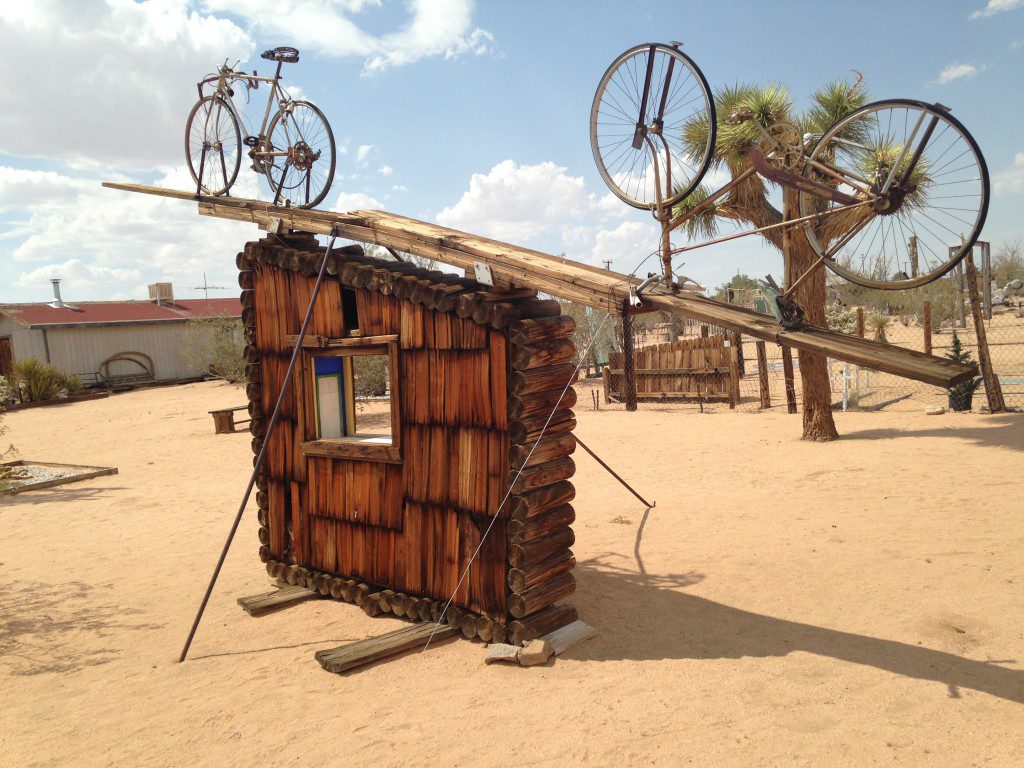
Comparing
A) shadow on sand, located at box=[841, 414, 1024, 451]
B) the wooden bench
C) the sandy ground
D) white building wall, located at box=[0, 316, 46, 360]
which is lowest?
the sandy ground

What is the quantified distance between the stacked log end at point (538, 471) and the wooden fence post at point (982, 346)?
9.16 meters

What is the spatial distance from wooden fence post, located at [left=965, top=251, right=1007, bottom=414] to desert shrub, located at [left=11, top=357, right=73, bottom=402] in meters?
27.3

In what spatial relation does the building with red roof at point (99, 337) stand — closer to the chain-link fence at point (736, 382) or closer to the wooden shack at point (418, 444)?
the chain-link fence at point (736, 382)

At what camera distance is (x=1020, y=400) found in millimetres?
13844

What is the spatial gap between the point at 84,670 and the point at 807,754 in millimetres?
5060

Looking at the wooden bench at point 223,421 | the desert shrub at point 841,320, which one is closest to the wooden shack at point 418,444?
the wooden bench at point 223,421

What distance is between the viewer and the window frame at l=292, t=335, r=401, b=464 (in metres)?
5.70

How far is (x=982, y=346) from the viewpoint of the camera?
Result: 11.7 metres

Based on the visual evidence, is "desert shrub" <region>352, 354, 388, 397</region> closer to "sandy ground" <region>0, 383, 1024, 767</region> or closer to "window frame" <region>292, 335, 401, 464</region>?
"sandy ground" <region>0, 383, 1024, 767</region>

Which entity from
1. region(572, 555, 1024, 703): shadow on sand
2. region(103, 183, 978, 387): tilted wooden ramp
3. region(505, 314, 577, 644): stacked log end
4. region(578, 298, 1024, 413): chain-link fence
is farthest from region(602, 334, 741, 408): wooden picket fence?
region(505, 314, 577, 644): stacked log end

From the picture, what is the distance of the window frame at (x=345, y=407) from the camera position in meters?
5.70

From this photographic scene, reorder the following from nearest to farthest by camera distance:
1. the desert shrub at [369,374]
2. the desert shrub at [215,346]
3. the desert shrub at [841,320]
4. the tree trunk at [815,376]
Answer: the tree trunk at [815,376] → the desert shrub at [369,374] → the desert shrub at [841,320] → the desert shrub at [215,346]

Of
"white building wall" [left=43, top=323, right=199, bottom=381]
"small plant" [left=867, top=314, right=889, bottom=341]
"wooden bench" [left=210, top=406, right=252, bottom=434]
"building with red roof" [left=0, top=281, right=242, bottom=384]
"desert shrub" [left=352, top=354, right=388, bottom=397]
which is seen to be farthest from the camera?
"white building wall" [left=43, top=323, right=199, bottom=381]

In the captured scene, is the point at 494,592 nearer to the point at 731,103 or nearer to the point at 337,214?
the point at 337,214
